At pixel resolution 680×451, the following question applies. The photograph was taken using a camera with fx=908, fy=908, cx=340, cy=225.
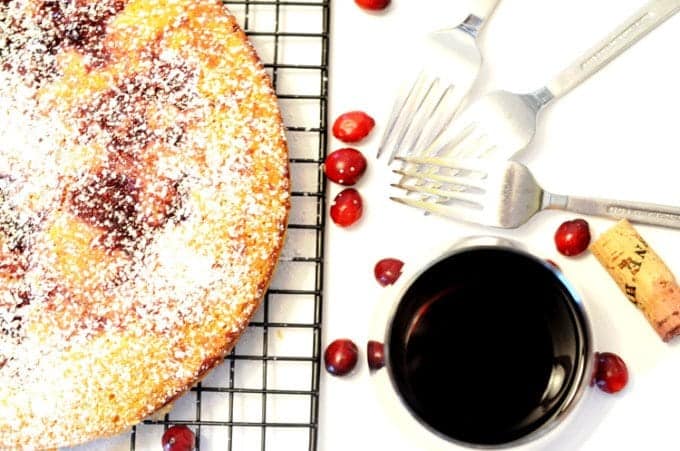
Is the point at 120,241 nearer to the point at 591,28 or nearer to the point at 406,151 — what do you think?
the point at 406,151

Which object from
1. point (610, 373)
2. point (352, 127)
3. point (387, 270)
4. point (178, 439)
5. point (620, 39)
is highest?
point (620, 39)

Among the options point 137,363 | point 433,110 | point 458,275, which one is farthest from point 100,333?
point 433,110

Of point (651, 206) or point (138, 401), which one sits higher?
point (651, 206)

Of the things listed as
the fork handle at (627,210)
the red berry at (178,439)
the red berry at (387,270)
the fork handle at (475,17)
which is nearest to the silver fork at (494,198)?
the fork handle at (627,210)

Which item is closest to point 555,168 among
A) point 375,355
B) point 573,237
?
point 573,237

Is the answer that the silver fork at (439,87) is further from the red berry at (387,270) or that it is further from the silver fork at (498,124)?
the red berry at (387,270)

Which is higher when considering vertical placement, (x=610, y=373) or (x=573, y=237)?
(x=573, y=237)

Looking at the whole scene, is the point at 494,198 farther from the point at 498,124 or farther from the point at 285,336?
the point at 285,336
